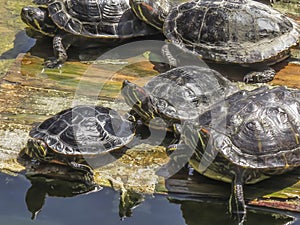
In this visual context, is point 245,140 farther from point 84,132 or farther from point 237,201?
point 84,132

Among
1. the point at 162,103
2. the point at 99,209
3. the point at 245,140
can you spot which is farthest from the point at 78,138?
the point at 245,140

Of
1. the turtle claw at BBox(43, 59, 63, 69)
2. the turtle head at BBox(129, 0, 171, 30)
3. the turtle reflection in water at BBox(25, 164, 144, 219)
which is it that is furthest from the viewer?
the turtle head at BBox(129, 0, 171, 30)

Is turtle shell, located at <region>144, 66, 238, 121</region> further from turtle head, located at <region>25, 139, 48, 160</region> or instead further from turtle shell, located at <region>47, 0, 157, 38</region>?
turtle shell, located at <region>47, 0, 157, 38</region>

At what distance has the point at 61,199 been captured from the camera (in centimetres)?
429

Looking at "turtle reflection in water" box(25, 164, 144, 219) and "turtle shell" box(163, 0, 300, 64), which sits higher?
"turtle shell" box(163, 0, 300, 64)

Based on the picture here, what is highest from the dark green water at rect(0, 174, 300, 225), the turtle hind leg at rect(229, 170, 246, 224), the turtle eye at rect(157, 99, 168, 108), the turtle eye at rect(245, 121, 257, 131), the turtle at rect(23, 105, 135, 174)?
the turtle eye at rect(245, 121, 257, 131)

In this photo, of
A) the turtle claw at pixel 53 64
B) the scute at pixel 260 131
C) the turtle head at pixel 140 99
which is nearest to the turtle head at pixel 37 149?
the turtle head at pixel 140 99

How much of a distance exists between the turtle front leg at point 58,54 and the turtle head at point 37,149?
1.66m

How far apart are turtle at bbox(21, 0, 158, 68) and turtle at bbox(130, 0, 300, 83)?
552 millimetres

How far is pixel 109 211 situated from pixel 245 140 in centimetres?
115

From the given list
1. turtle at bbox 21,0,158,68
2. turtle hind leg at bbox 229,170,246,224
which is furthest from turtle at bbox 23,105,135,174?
turtle at bbox 21,0,158,68

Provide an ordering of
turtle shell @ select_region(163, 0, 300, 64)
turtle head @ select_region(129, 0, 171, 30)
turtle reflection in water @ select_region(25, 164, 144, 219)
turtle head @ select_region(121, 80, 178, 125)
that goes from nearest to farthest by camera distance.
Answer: turtle reflection in water @ select_region(25, 164, 144, 219) → turtle head @ select_region(121, 80, 178, 125) → turtle shell @ select_region(163, 0, 300, 64) → turtle head @ select_region(129, 0, 171, 30)

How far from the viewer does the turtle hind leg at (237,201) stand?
160 inches

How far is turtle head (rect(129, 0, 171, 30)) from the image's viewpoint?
237 inches
